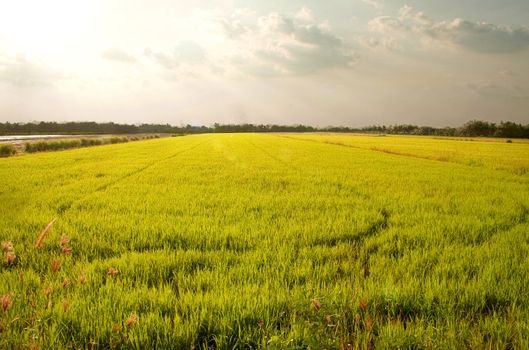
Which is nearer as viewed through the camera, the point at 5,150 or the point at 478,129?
the point at 5,150

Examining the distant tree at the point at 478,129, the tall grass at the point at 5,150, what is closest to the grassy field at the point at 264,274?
the tall grass at the point at 5,150

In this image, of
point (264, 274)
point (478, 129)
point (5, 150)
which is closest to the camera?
point (264, 274)

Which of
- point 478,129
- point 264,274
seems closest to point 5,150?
point 264,274

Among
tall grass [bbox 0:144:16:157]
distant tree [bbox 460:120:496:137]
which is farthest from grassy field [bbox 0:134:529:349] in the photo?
distant tree [bbox 460:120:496:137]

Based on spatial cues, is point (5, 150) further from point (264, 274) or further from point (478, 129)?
point (478, 129)

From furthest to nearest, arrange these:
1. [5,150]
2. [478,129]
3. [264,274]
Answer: [478,129] → [5,150] → [264,274]

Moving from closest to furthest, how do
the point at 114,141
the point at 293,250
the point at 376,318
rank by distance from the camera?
the point at 376,318 < the point at 293,250 < the point at 114,141

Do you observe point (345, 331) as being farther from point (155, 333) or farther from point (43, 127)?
point (43, 127)

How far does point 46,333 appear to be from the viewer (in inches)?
91.7

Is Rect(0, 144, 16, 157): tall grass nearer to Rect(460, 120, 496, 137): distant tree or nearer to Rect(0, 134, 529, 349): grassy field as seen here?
Rect(0, 134, 529, 349): grassy field

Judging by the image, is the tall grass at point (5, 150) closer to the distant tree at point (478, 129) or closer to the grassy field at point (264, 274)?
the grassy field at point (264, 274)

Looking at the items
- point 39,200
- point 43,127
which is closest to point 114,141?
point 39,200

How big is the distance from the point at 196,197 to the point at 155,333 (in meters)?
6.22

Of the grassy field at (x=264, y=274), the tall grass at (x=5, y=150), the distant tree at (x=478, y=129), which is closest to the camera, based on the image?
the grassy field at (x=264, y=274)
